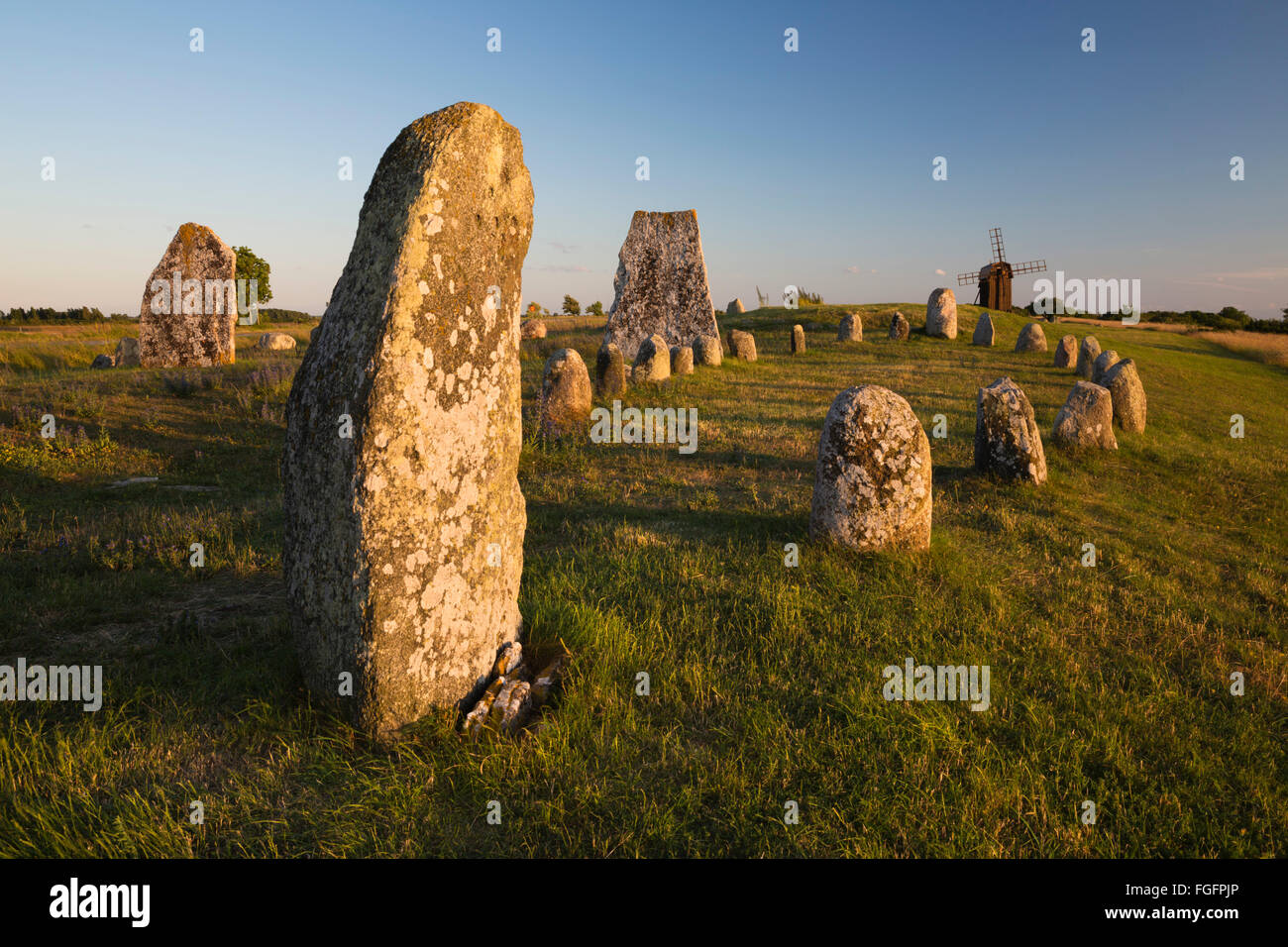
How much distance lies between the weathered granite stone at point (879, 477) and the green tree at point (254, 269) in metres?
56.1

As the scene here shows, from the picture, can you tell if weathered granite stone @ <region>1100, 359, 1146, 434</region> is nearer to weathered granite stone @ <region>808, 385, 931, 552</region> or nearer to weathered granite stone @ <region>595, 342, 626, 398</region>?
weathered granite stone @ <region>808, 385, 931, 552</region>

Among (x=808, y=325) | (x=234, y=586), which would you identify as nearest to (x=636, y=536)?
(x=234, y=586)

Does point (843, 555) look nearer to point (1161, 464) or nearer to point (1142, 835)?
point (1142, 835)

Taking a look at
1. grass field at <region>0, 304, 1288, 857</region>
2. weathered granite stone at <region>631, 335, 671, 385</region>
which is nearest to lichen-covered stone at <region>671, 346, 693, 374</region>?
weathered granite stone at <region>631, 335, 671, 385</region>

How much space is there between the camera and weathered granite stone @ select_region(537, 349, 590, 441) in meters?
12.8

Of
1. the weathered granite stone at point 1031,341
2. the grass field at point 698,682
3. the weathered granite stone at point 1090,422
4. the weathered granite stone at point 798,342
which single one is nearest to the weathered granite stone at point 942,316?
the weathered granite stone at point 1031,341

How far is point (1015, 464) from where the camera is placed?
31.9 feet

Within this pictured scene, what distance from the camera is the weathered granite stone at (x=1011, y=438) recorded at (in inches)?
381

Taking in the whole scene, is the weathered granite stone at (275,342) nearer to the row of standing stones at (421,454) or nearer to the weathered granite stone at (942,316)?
the row of standing stones at (421,454)

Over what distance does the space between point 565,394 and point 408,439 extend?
31.2 ft

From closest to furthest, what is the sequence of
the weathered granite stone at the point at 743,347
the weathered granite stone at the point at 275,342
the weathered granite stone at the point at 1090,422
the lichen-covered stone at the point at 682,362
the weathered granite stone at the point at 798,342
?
the weathered granite stone at the point at 1090,422
the lichen-covered stone at the point at 682,362
the weathered granite stone at the point at 743,347
the weathered granite stone at the point at 275,342
the weathered granite stone at the point at 798,342

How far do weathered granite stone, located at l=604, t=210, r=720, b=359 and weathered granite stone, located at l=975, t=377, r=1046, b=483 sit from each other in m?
13.4

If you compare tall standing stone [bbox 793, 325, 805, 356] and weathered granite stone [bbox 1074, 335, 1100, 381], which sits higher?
tall standing stone [bbox 793, 325, 805, 356]

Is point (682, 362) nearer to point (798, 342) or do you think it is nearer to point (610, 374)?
point (610, 374)
